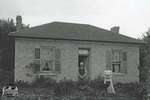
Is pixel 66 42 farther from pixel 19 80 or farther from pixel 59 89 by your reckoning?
pixel 59 89

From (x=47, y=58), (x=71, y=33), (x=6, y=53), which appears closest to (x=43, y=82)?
(x=47, y=58)

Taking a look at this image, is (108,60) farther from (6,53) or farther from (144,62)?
(6,53)

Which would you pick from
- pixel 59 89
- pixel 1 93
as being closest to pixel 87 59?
pixel 59 89

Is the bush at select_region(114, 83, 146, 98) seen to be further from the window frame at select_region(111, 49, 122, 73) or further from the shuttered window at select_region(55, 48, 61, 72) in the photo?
the shuttered window at select_region(55, 48, 61, 72)

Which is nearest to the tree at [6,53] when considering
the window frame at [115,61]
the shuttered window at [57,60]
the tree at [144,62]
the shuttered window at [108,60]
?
the shuttered window at [57,60]

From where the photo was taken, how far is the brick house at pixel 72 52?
18203 mm

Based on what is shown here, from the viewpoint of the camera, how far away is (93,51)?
1958cm

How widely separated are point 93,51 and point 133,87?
14.3 ft

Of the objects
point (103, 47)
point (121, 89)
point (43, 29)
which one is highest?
point (43, 29)

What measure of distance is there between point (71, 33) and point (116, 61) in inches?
153

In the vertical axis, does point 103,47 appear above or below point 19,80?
above

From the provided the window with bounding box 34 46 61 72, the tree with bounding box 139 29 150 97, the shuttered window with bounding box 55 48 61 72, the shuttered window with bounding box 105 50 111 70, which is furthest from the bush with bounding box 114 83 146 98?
the window with bounding box 34 46 61 72

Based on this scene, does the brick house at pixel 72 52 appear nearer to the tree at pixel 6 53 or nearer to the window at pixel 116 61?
the window at pixel 116 61

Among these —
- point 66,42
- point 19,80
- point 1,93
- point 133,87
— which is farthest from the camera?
point 66,42
